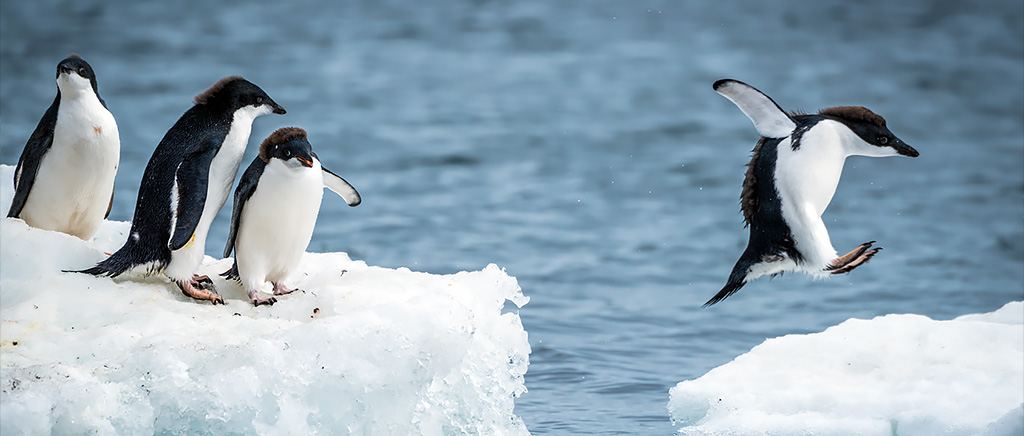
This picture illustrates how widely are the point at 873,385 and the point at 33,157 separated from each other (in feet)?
10.7

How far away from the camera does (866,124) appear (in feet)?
8.11

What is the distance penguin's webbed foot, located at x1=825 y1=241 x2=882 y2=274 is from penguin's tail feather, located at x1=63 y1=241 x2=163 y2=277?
2.01 metres

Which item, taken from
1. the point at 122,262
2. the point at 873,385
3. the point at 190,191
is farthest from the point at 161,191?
the point at 873,385

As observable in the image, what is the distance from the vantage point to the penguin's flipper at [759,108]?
2.34 meters

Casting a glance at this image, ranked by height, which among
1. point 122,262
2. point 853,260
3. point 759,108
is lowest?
point 122,262

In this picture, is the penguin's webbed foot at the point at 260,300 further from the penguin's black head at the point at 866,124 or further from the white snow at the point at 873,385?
the white snow at the point at 873,385

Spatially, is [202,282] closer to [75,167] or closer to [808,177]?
[75,167]

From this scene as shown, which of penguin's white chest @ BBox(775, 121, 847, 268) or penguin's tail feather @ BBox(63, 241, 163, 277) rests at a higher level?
penguin's white chest @ BBox(775, 121, 847, 268)

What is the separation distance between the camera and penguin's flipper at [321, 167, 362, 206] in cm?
→ 371

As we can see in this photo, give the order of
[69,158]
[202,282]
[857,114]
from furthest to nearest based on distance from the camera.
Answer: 1. [69,158]
2. [202,282]
3. [857,114]

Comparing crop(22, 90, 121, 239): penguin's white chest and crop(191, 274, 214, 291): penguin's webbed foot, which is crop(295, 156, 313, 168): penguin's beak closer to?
crop(191, 274, 214, 291): penguin's webbed foot

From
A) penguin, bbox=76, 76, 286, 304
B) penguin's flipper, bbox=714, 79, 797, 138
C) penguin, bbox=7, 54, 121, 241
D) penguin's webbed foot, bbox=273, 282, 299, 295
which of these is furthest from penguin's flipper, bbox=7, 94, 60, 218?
penguin's flipper, bbox=714, 79, 797, 138

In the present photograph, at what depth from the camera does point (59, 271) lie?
11.1 feet

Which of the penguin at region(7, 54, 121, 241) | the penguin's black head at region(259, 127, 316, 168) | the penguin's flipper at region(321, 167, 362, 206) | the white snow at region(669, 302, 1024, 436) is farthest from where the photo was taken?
the white snow at region(669, 302, 1024, 436)
